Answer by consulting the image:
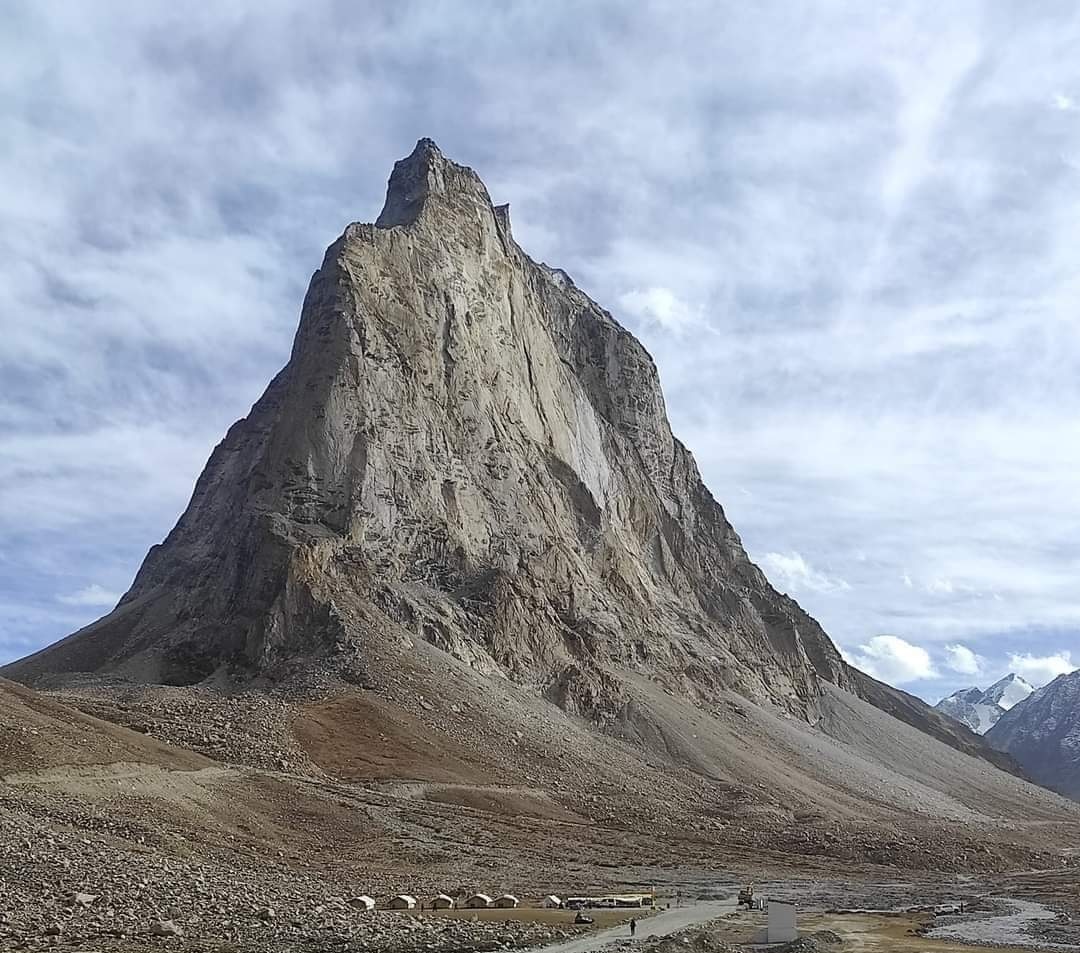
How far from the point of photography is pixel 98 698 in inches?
2603

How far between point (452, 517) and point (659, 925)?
61.5 m

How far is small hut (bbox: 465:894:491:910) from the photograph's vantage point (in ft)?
118

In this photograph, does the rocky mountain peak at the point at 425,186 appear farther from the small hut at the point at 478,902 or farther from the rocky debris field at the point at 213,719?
the small hut at the point at 478,902

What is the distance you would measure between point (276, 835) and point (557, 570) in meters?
56.0

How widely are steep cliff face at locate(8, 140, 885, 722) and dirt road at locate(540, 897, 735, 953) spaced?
37428mm

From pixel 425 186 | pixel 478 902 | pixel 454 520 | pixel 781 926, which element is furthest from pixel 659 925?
pixel 425 186

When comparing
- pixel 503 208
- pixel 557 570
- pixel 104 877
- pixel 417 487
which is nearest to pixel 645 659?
pixel 557 570

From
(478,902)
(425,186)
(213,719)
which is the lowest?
(478,902)

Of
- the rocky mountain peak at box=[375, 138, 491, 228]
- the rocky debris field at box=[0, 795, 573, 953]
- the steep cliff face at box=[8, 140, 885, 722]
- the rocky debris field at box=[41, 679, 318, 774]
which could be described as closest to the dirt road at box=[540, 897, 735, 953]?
the rocky debris field at box=[0, 795, 573, 953]

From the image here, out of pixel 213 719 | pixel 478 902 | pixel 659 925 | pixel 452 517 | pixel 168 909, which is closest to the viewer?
pixel 168 909

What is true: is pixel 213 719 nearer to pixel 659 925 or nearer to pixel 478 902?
pixel 478 902

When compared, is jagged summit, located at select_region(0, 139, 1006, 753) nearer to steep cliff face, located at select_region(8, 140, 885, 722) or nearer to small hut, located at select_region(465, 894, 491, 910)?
steep cliff face, located at select_region(8, 140, 885, 722)

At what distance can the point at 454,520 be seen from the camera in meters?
93.7

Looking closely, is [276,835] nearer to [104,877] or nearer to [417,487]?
[104,877]
